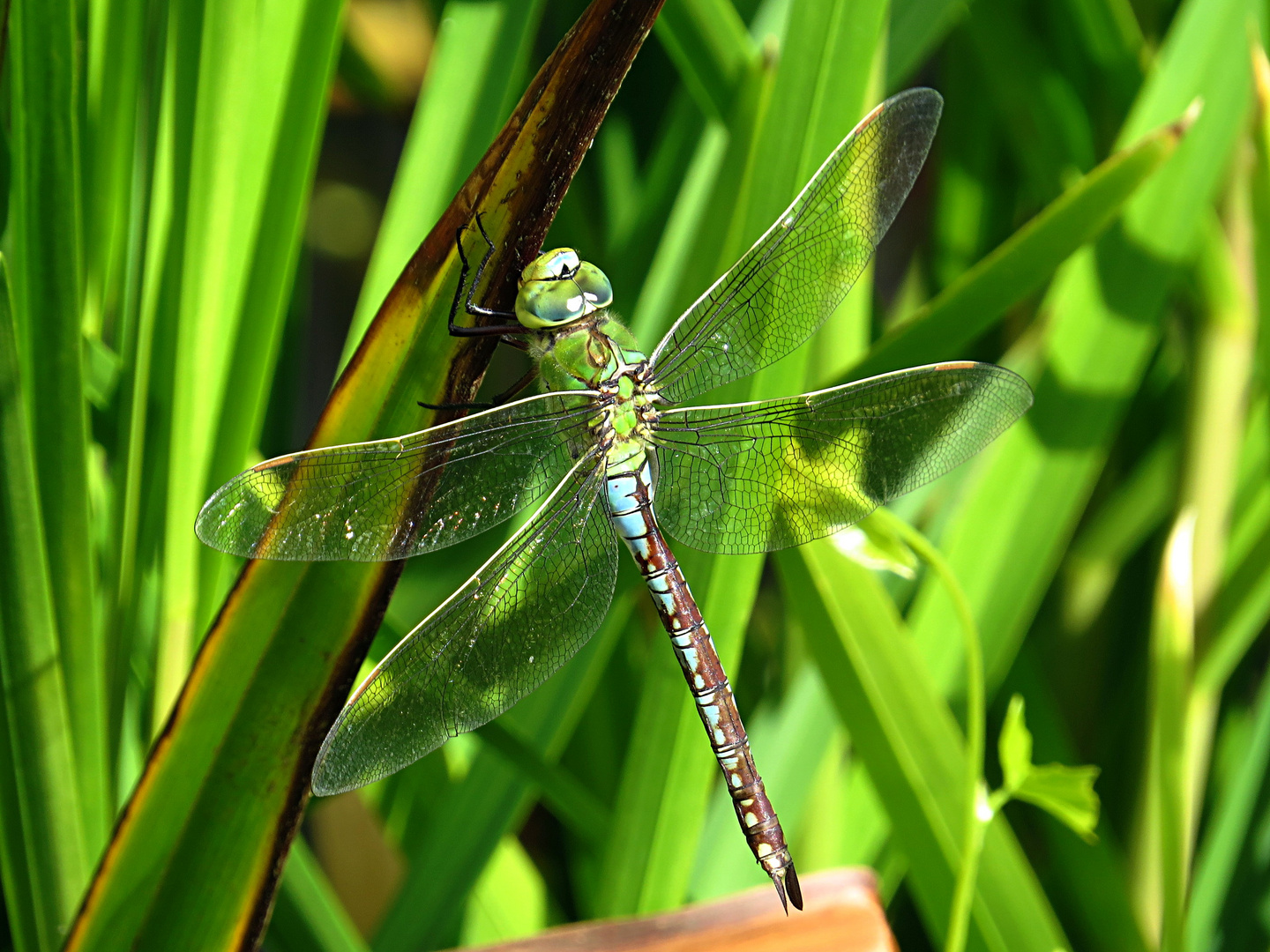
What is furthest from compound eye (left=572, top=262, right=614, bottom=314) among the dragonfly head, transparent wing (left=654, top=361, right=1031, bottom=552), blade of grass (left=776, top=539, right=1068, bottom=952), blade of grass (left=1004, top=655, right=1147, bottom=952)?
blade of grass (left=1004, top=655, right=1147, bottom=952)

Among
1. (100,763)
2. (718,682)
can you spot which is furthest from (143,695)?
(718,682)

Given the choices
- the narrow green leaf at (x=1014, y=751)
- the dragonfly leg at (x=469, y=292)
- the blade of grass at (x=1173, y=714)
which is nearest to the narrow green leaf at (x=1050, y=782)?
the narrow green leaf at (x=1014, y=751)

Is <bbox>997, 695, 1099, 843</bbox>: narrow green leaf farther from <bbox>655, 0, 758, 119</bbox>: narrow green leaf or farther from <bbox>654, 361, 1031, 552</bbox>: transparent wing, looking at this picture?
<bbox>655, 0, 758, 119</bbox>: narrow green leaf

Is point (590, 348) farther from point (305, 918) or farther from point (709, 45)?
point (305, 918)

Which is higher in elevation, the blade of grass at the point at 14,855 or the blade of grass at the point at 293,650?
the blade of grass at the point at 293,650

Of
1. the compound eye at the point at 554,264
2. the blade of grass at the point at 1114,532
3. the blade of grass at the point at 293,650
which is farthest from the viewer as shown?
the blade of grass at the point at 1114,532

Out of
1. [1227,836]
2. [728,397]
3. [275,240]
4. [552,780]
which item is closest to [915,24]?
[728,397]

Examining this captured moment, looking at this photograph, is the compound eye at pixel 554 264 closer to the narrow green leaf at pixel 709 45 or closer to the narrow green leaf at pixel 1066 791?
the narrow green leaf at pixel 709 45
